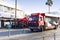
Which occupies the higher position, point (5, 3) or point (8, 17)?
point (5, 3)

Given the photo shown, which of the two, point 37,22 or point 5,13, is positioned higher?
point 5,13

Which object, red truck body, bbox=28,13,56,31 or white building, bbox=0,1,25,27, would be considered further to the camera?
white building, bbox=0,1,25,27

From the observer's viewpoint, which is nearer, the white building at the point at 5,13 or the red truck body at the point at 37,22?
the red truck body at the point at 37,22

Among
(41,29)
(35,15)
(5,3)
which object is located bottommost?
(41,29)

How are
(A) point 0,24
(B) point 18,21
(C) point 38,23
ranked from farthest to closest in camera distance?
(B) point 18,21, (A) point 0,24, (C) point 38,23

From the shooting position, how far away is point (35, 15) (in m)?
30.5

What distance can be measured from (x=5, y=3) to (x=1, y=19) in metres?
6.90

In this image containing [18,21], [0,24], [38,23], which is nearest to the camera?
[38,23]

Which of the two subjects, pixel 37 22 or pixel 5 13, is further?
pixel 5 13

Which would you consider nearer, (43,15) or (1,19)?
(43,15)

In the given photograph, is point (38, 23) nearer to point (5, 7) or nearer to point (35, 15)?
point (35, 15)

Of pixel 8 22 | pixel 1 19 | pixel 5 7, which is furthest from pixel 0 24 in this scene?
pixel 5 7

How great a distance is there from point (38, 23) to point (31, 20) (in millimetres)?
1253

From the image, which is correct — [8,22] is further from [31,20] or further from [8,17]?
[31,20]
